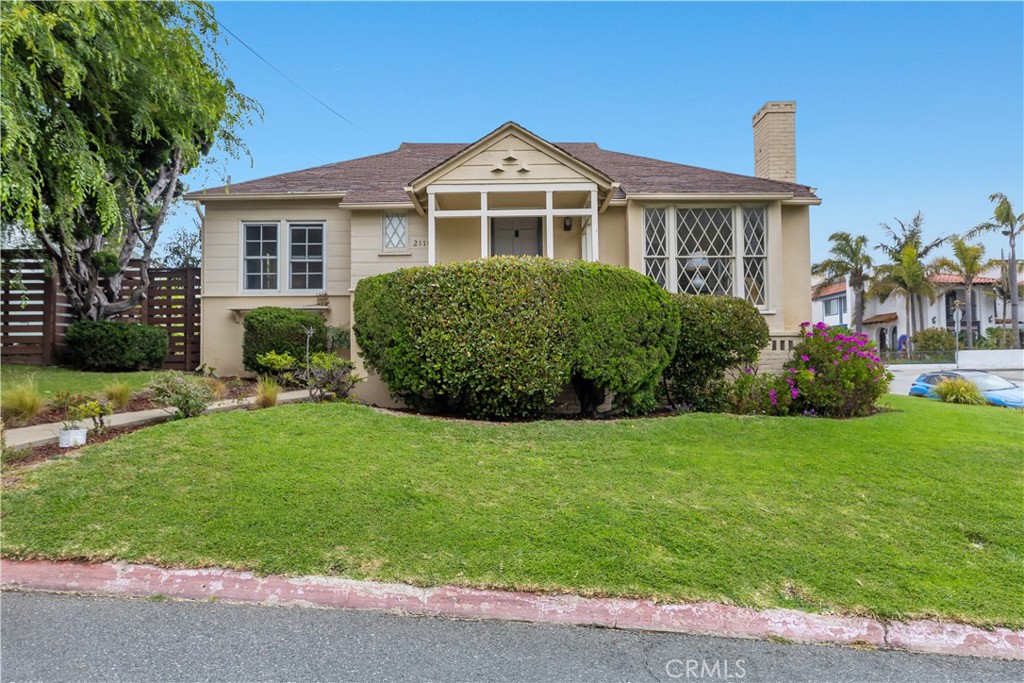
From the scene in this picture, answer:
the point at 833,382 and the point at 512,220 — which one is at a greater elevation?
the point at 512,220

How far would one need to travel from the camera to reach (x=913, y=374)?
2980cm

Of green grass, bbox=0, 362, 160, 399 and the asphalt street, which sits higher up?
green grass, bbox=0, 362, 160, 399

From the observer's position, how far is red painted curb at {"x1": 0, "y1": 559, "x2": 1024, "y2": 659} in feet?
11.1

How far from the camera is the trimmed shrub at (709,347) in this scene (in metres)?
8.66

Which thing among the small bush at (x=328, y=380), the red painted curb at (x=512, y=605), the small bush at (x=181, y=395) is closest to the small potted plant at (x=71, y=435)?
the small bush at (x=181, y=395)

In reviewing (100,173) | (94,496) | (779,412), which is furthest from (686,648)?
(100,173)

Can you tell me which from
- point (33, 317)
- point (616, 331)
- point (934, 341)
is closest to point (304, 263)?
point (33, 317)

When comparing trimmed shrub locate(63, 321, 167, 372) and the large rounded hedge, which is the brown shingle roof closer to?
trimmed shrub locate(63, 321, 167, 372)

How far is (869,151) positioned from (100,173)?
16.0 meters

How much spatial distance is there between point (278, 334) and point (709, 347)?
26.9 feet

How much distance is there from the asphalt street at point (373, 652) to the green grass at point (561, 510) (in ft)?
1.24

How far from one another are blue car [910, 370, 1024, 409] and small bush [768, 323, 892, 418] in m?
8.48

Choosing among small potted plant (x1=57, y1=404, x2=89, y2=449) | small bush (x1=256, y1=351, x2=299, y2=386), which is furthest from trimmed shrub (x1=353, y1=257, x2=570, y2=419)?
small potted plant (x1=57, y1=404, x2=89, y2=449)

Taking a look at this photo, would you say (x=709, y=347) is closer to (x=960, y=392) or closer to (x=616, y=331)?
(x=616, y=331)
